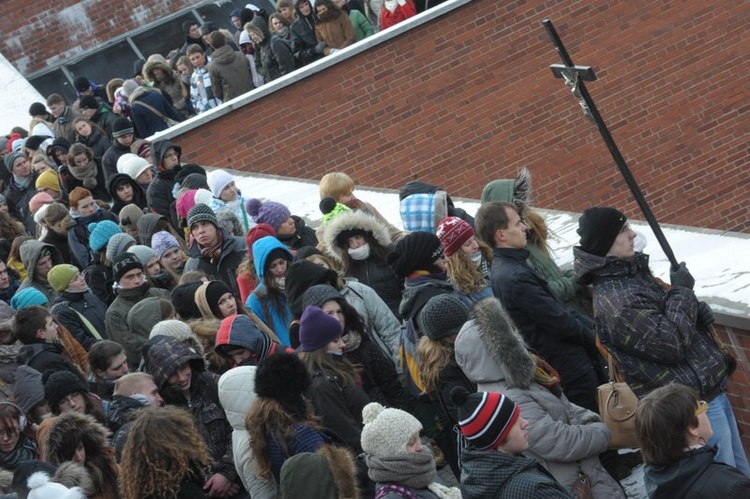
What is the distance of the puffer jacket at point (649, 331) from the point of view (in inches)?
259

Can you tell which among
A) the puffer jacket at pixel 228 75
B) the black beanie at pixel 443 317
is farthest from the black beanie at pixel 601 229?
the puffer jacket at pixel 228 75

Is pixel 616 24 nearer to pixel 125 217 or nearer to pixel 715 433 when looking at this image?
pixel 125 217

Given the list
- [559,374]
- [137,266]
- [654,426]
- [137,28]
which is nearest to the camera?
[654,426]

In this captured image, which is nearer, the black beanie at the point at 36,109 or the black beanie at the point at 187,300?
the black beanie at the point at 187,300

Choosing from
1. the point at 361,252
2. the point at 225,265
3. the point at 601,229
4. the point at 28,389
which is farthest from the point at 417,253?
the point at 225,265

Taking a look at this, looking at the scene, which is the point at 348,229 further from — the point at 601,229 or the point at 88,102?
the point at 88,102

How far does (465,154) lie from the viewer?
1658cm

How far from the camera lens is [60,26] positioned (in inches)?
881

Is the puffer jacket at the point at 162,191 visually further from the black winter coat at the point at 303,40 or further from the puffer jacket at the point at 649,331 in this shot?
the puffer jacket at the point at 649,331

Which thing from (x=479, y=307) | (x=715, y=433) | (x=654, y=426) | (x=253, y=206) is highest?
(x=253, y=206)

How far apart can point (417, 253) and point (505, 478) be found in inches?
99.5

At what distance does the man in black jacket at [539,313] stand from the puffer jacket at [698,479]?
1.99m

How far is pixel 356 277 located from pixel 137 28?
14675 mm

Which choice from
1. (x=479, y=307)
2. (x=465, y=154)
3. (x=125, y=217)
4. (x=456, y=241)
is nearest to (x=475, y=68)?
(x=465, y=154)
